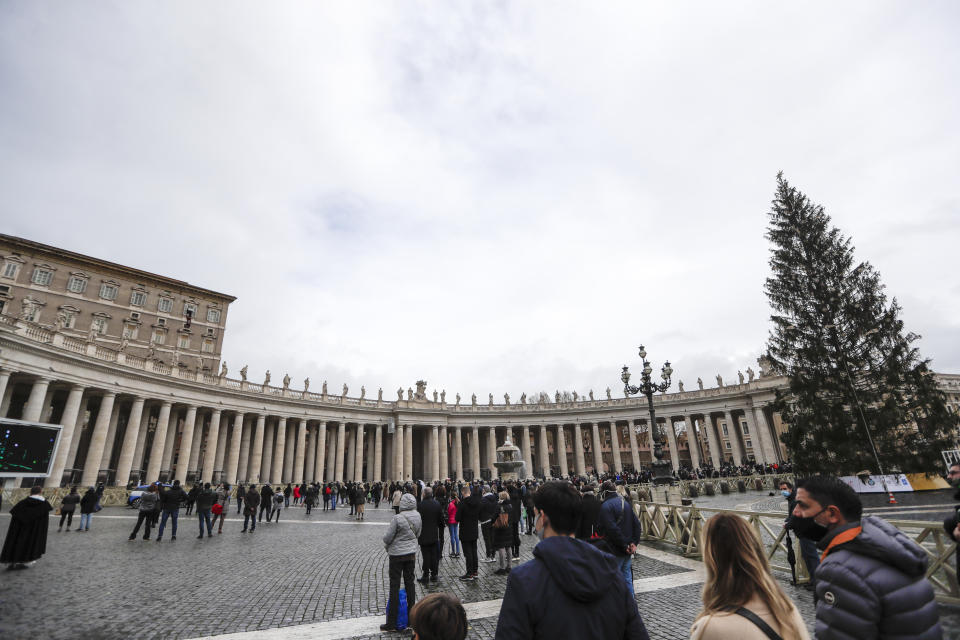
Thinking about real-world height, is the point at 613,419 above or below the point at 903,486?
above

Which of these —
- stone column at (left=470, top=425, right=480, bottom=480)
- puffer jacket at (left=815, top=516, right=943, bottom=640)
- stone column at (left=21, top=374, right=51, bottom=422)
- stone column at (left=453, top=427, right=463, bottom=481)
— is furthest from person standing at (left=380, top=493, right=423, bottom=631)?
stone column at (left=470, top=425, right=480, bottom=480)

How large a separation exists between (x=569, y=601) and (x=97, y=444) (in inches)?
1734

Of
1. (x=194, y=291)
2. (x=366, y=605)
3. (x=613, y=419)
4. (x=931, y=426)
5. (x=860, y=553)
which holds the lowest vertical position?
(x=366, y=605)

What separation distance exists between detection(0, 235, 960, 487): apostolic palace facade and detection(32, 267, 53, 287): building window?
13 centimetres

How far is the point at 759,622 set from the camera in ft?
7.08

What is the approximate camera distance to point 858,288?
79.2 feet

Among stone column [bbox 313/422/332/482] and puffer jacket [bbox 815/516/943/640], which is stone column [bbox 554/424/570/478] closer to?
stone column [bbox 313/422/332/482]

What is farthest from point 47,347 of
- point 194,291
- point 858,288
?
point 858,288

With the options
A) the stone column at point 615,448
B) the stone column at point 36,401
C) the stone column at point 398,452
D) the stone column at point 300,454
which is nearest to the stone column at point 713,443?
the stone column at point 615,448

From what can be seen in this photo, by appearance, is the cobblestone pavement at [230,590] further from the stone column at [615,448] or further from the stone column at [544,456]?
the stone column at [544,456]

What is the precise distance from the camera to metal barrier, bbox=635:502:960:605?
6.83 metres

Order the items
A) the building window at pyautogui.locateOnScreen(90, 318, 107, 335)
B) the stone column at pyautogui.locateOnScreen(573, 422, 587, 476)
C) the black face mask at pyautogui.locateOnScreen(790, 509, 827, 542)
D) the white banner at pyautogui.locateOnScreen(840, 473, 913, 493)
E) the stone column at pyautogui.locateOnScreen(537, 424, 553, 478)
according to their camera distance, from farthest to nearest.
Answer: the stone column at pyautogui.locateOnScreen(537, 424, 553, 478)
the stone column at pyautogui.locateOnScreen(573, 422, 587, 476)
the building window at pyautogui.locateOnScreen(90, 318, 107, 335)
the white banner at pyautogui.locateOnScreen(840, 473, 913, 493)
the black face mask at pyautogui.locateOnScreen(790, 509, 827, 542)

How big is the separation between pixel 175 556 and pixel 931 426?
31.8 m

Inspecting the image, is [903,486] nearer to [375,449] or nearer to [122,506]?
[122,506]
